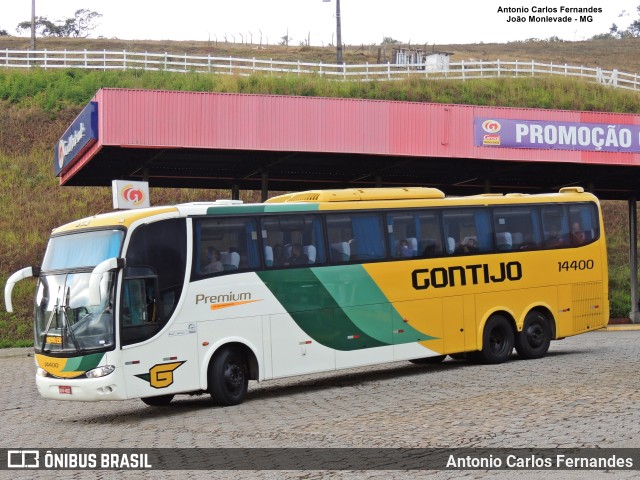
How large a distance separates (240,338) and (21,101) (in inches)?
1485

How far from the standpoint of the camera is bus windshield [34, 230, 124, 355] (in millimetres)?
14984

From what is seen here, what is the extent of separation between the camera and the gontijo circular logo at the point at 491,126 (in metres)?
28.6

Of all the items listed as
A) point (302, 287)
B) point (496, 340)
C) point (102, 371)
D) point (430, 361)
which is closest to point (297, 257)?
point (302, 287)

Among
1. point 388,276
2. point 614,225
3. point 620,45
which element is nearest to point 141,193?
point 388,276

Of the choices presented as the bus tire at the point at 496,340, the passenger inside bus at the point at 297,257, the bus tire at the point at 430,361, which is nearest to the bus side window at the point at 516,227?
the bus tire at the point at 496,340

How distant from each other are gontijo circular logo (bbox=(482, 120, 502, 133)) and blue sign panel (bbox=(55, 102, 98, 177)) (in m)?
10.5

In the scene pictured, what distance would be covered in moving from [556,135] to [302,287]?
14304 millimetres

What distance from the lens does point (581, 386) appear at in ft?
49.3

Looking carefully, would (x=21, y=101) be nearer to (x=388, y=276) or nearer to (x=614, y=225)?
(x=614, y=225)

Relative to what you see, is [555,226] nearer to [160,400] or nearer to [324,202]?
[324,202]

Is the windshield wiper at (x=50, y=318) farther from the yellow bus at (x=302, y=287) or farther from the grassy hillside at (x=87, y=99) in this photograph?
the grassy hillside at (x=87, y=99)

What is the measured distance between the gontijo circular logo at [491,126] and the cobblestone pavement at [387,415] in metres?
9.62

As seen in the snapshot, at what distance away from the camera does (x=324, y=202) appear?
18109 millimetres

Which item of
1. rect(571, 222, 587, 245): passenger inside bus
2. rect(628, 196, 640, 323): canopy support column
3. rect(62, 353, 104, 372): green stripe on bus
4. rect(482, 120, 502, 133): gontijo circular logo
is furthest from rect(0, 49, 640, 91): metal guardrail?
rect(62, 353, 104, 372): green stripe on bus
